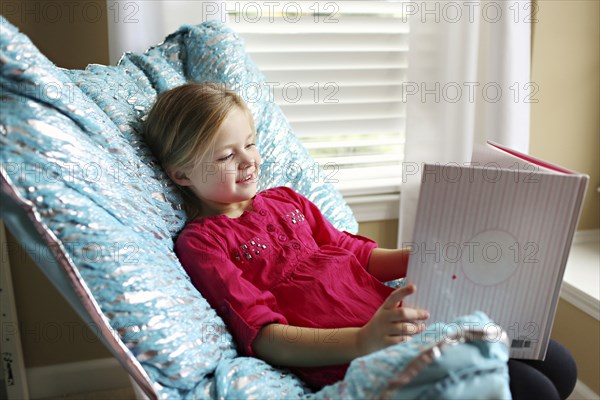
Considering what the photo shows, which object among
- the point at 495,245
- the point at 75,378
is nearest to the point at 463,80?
the point at 495,245

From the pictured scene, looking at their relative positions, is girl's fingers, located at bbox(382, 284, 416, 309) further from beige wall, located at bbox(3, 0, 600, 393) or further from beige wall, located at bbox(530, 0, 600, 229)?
beige wall, located at bbox(530, 0, 600, 229)

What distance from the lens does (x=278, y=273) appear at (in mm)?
1167

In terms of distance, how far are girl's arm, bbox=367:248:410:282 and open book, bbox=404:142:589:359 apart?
29cm

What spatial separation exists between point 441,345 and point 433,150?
3.77ft

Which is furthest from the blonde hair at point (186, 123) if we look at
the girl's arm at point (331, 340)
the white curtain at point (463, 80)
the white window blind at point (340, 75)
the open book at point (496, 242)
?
the white curtain at point (463, 80)

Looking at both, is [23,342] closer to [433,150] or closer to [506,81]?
[433,150]

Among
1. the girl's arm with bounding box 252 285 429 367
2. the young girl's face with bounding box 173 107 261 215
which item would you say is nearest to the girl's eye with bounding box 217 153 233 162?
the young girl's face with bounding box 173 107 261 215

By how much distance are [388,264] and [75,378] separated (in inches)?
43.4

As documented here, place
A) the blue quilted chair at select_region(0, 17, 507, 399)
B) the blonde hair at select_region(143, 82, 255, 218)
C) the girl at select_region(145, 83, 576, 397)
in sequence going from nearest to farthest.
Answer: the blue quilted chair at select_region(0, 17, 507, 399) → the girl at select_region(145, 83, 576, 397) → the blonde hair at select_region(143, 82, 255, 218)

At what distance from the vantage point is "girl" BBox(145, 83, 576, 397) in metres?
1.03

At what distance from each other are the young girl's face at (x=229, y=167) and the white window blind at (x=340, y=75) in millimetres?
659

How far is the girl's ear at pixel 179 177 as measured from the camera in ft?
3.98

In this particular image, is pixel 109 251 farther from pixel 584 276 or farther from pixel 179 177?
pixel 584 276

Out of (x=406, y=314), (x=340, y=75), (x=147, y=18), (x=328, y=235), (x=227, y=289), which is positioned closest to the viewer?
(x=406, y=314)
